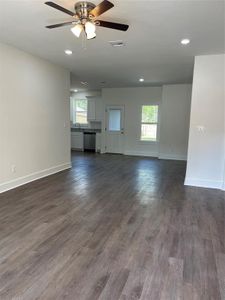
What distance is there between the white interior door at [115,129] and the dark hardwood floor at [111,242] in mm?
4430

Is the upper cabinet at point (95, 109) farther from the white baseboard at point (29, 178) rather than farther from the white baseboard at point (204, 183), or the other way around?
the white baseboard at point (204, 183)

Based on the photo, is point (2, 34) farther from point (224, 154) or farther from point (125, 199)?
point (224, 154)

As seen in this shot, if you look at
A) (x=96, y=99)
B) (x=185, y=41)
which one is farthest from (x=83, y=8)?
(x=96, y=99)

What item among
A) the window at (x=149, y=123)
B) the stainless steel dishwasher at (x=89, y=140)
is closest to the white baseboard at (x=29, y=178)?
the stainless steel dishwasher at (x=89, y=140)

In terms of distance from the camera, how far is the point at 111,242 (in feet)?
8.19

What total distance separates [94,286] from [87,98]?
8.72 meters

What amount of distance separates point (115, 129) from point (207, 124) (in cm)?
477

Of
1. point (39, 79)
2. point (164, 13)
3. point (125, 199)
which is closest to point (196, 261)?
point (125, 199)

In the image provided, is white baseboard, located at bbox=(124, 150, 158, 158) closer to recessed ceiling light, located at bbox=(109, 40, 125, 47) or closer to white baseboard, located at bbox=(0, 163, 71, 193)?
white baseboard, located at bbox=(0, 163, 71, 193)

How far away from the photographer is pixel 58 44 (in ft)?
12.7

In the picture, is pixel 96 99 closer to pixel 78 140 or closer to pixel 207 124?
pixel 78 140

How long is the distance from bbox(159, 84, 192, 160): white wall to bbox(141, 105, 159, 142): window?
0.40m

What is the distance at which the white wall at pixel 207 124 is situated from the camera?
440 centimetres

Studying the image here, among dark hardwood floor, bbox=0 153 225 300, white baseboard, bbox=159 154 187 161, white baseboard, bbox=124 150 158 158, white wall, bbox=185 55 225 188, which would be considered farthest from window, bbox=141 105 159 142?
dark hardwood floor, bbox=0 153 225 300
